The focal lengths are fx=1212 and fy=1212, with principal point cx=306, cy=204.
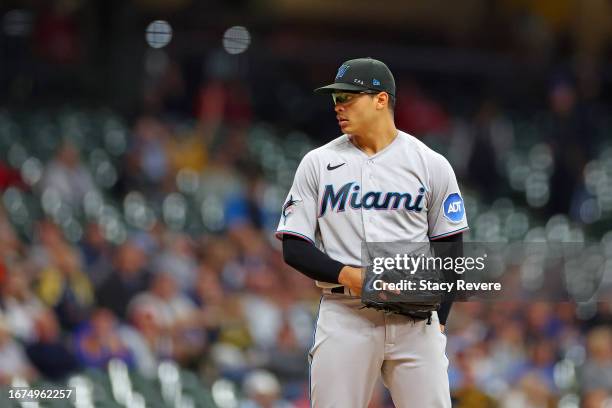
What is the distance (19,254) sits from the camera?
28.9ft

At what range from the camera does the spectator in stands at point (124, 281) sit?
8555 mm

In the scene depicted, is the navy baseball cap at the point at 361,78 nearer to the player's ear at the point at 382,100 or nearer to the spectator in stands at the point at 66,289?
the player's ear at the point at 382,100

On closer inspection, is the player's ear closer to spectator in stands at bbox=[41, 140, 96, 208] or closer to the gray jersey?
the gray jersey

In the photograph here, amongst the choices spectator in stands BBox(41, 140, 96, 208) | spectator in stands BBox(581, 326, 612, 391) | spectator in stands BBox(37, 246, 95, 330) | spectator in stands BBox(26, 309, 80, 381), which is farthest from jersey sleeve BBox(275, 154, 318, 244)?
spectator in stands BBox(41, 140, 96, 208)

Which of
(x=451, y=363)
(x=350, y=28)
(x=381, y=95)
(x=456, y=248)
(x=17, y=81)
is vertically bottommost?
(x=451, y=363)

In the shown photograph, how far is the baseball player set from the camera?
13.1 ft

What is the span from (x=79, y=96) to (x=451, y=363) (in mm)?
6345

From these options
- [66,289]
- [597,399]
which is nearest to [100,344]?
[66,289]

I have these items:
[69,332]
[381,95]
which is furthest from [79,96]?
[381,95]

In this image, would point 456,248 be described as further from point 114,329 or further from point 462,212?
point 114,329

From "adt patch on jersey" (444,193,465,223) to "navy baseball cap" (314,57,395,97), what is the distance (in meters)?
0.42

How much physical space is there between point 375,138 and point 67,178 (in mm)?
6510

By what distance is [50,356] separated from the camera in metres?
7.60

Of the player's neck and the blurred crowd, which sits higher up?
the player's neck
